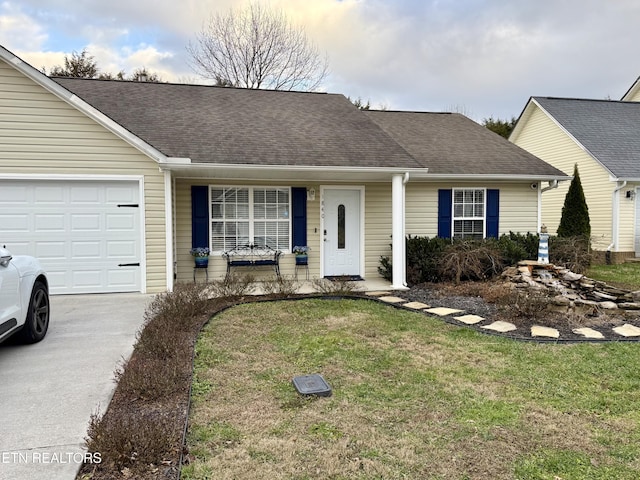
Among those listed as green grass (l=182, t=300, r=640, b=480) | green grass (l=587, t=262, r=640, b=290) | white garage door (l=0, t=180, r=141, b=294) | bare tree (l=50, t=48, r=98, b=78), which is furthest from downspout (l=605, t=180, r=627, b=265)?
bare tree (l=50, t=48, r=98, b=78)

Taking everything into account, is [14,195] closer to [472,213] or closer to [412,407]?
[412,407]

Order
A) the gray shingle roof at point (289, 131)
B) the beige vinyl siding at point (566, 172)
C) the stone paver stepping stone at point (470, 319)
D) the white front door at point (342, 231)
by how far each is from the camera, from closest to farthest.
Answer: the stone paver stepping stone at point (470, 319) < the gray shingle roof at point (289, 131) < the white front door at point (342, 231) < the beige vinyl siding at point (566, 172)

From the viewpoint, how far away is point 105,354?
4953 mm

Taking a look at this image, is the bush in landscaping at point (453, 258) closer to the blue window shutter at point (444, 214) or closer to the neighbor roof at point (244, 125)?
the blue window shutter at point (444, 214)

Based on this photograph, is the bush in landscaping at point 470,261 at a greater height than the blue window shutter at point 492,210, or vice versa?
the blue window shutter at point 492,210

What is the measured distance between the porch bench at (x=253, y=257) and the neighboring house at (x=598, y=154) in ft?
31.2

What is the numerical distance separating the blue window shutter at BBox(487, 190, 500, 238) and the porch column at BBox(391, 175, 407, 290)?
323cm

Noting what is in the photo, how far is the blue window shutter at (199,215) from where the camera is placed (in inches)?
381

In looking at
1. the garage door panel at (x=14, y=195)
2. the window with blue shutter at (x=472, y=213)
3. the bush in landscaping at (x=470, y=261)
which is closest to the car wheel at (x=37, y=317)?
the garage door panel at (x=14, y=195)

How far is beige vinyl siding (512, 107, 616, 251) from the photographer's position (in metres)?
14.0

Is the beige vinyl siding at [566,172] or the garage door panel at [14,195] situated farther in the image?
the beige vinyl siding at [566,172]

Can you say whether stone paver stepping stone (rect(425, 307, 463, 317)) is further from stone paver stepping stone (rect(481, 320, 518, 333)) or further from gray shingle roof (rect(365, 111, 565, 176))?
gray shingle roof (rect(365, 111, 565, 176))

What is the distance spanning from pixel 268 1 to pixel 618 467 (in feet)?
83.0

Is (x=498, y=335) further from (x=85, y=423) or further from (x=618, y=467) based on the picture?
(x=85, y=423)
